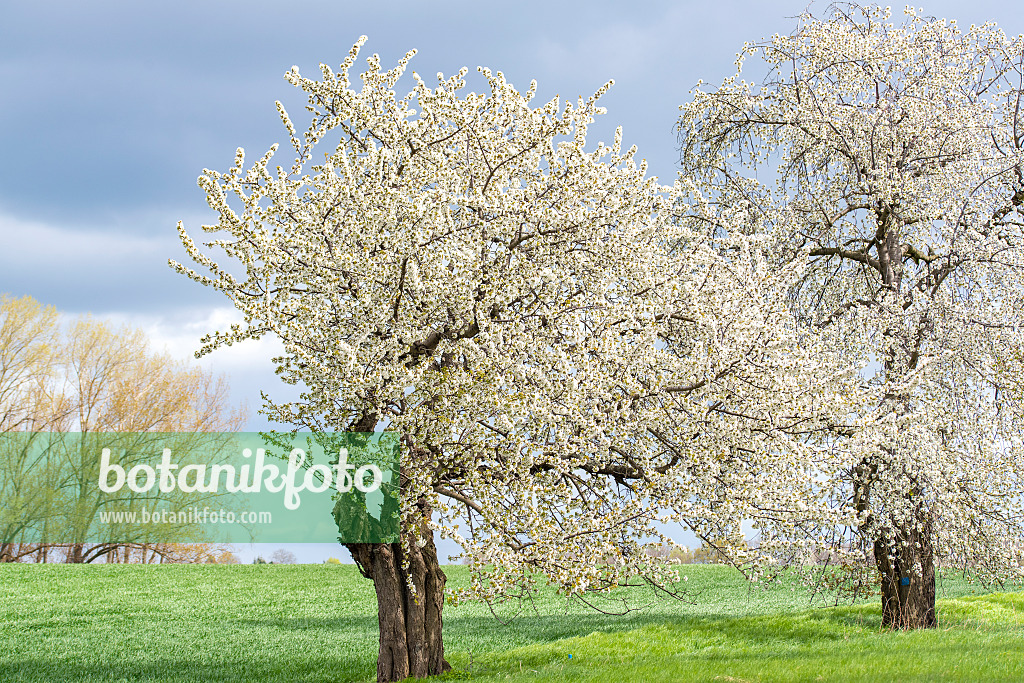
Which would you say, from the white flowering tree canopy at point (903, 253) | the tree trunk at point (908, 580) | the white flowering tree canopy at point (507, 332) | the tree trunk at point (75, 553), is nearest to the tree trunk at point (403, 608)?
the white flowering tree canopy at point (507, 332)

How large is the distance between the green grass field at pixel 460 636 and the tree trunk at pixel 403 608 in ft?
2.69

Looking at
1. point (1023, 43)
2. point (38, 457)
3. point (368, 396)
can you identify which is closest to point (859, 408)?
point (368, 396)

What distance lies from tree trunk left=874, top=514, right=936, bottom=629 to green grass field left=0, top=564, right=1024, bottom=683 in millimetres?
694

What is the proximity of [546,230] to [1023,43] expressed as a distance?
13072 mm

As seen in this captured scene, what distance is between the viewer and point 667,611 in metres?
20.3

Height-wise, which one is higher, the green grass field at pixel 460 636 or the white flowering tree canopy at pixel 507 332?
the white flowering tree canopy at pixel 507 332

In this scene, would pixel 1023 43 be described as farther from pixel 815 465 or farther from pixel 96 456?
pixel 96 456

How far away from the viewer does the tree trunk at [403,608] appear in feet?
33.7

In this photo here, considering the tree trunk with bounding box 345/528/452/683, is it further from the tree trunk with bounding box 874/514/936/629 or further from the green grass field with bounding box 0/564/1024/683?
the tree trunk with bounding box 874/514/936/629

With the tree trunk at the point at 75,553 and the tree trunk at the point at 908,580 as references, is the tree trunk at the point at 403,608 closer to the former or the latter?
the tree trunk at the point at 908,580

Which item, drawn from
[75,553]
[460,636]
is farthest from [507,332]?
[75,553]

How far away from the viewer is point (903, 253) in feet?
54.0

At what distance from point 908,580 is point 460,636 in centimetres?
946

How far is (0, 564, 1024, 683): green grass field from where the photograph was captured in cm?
1072
